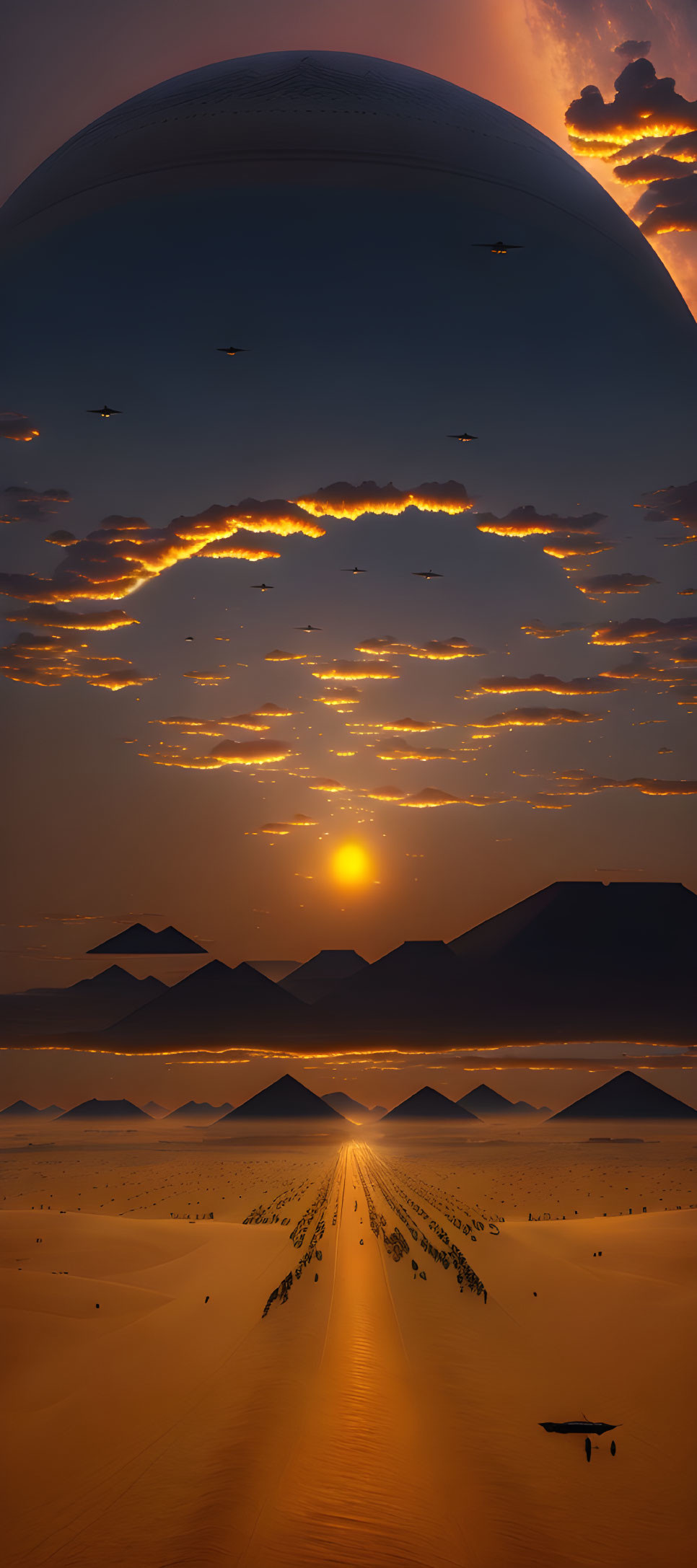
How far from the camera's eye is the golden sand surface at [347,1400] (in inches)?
792

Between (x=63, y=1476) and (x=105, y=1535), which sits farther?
(x=63, y=1476)

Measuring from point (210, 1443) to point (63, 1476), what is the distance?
10.3 feet

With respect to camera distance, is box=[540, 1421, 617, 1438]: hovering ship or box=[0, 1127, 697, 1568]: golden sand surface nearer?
box=[0, 1127, 697, 1568]: golden sand surface

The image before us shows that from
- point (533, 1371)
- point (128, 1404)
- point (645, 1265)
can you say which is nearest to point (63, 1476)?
point (128, 1404)

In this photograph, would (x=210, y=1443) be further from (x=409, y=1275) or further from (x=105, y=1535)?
(x=409, y=1275)

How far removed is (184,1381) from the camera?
31125 mm

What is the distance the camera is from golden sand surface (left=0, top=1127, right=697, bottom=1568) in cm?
2012

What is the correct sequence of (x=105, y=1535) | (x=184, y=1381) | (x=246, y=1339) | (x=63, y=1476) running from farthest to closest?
(x=246, y=1339) < (x=184, y=1381) < (x=63, y=1476) < (x=105, y=1535)

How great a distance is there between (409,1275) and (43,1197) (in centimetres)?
7965

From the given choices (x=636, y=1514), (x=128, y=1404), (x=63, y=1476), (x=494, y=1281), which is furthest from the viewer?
(x=494, y=1281)

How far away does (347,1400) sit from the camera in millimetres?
27516

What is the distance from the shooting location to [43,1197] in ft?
390

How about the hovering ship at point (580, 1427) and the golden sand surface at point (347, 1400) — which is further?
the hovering ship at point (580, 1427)

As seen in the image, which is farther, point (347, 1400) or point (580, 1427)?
point (347, 1400)
